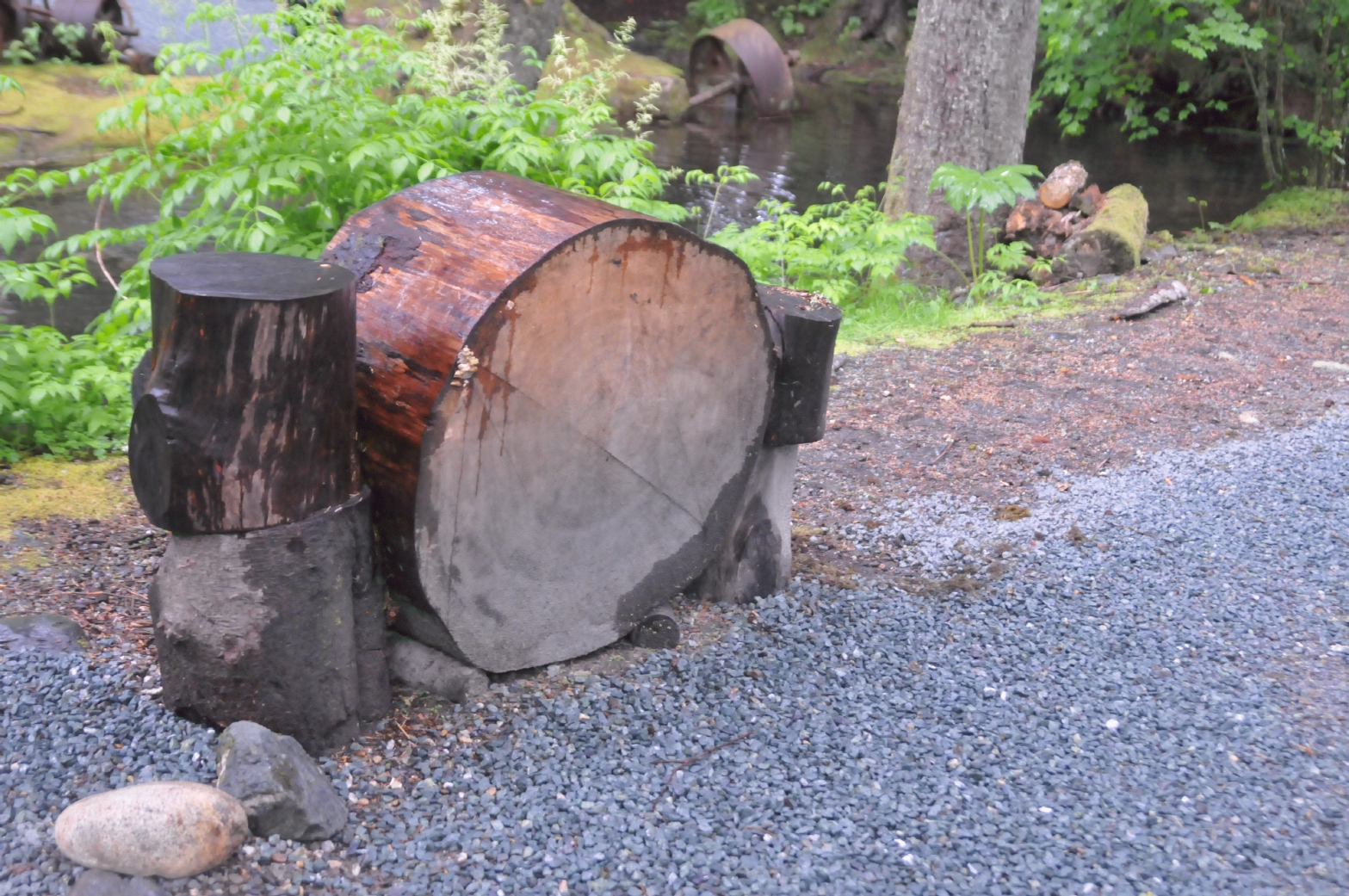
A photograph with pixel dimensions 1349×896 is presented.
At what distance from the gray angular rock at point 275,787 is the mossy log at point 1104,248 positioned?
6.69 m

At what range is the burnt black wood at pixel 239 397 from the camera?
1943 mm

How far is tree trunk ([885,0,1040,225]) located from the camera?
24.0 feet

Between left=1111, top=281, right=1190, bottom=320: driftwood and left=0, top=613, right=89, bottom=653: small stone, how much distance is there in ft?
18.4

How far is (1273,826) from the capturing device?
2.11 m

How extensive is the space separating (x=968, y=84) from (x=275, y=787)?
6.92 metres

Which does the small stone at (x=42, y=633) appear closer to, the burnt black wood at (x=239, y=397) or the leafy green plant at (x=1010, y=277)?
the burnt black wood at (x=239, y=397)

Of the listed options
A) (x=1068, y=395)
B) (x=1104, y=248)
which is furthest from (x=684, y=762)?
(x=1104, y=248)

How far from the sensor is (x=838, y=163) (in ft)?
47.1

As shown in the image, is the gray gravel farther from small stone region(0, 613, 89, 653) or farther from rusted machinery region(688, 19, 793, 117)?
rusted machinery region(688, 19, 793, 117)

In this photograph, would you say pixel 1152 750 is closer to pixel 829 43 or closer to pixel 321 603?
pixel 321 603

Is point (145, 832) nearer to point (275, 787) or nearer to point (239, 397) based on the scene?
point (275, 787)

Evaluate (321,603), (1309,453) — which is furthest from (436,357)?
(1309,453)

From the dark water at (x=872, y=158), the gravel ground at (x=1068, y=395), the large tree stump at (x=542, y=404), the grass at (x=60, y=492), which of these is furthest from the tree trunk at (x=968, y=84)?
the grass at (x=60, y=492)

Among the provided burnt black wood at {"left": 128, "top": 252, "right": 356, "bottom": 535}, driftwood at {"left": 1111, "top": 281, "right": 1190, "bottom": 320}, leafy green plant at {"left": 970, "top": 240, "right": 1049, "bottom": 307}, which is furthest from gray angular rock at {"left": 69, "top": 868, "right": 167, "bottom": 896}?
leafy green plant at {"left": 970, "top": 240, "right": 1049, "bottom": 307}
